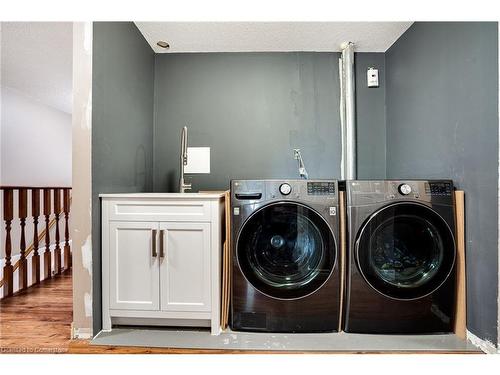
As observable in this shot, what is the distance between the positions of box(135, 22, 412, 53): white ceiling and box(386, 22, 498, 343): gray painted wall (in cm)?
31

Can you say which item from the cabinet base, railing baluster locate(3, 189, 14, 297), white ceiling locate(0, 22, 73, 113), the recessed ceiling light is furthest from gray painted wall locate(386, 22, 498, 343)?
railing baluster locate(3, 189, 14, 297)

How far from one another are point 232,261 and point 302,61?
1.97 m

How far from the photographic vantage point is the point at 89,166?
60.6 inches

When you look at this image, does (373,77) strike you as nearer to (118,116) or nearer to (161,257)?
(118,116)

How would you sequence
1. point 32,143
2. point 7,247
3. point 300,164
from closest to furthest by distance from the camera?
1. point 7,247
2. point 300,164
3. point 32,143

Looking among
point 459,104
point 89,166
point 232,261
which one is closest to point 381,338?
point 232,261

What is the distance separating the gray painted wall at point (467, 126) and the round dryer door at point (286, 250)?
2.59ft

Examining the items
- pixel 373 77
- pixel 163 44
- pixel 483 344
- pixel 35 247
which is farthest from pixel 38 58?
pixel 483 344

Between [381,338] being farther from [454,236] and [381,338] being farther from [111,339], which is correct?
[111,339]

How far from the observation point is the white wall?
346 cm

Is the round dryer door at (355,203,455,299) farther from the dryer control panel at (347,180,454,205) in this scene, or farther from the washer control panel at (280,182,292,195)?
the washer control panel at (280,182,292,195)

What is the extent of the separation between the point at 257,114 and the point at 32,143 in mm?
3488

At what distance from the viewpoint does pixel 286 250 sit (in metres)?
1.64

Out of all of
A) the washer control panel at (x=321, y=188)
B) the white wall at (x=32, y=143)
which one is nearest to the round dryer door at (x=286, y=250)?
the washer control panel at (x=321, y=188)
